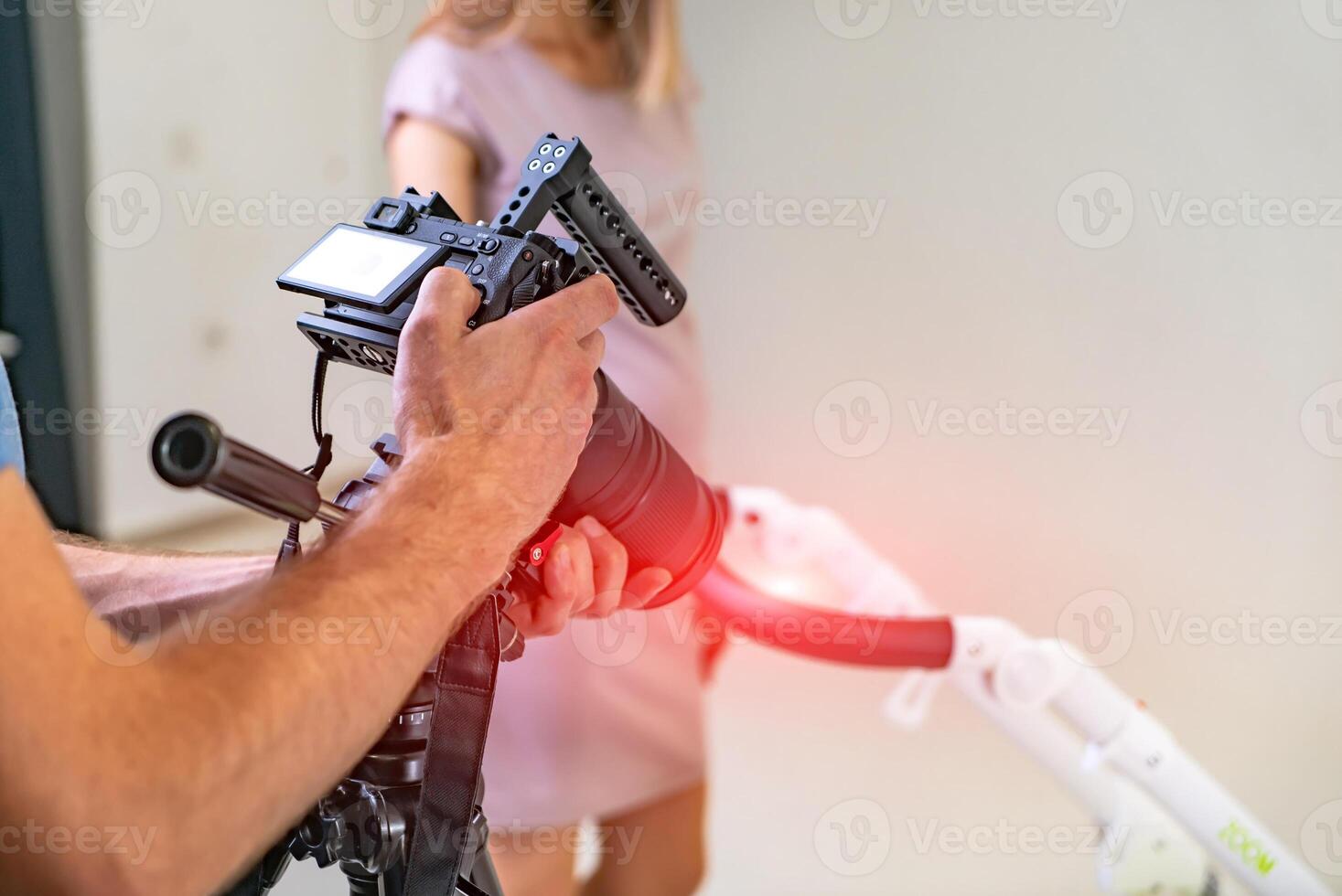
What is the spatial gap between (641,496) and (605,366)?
1.50 feet

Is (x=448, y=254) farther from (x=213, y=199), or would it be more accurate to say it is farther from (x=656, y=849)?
(x=213, y=199)

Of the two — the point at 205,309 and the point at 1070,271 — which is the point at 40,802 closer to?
the point at 205,309

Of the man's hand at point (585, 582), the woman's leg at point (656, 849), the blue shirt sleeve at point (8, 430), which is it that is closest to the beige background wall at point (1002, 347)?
the woman's leg at point (656, 849)

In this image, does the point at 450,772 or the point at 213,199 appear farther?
the point at 213,199

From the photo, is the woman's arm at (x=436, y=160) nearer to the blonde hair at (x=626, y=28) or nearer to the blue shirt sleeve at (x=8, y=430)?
the blonde hair at (x=626, y=28)

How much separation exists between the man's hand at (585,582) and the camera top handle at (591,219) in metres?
0.18

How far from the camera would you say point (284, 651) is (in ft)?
1.66

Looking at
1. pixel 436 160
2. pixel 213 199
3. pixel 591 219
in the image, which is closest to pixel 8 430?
pixel 591 219

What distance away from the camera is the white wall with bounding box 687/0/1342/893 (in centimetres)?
194

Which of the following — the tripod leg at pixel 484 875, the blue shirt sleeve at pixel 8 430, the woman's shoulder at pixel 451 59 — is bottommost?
the tripod leg at pixel 484 875

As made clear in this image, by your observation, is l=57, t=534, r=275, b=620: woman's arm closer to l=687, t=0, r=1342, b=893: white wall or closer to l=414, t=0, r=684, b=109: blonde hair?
l=414, t=0, r=684, b=109: blonde hair

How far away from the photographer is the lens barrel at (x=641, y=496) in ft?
2.48

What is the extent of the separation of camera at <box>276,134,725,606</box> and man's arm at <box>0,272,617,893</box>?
32mm

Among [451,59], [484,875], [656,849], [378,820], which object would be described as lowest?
[656,849]
